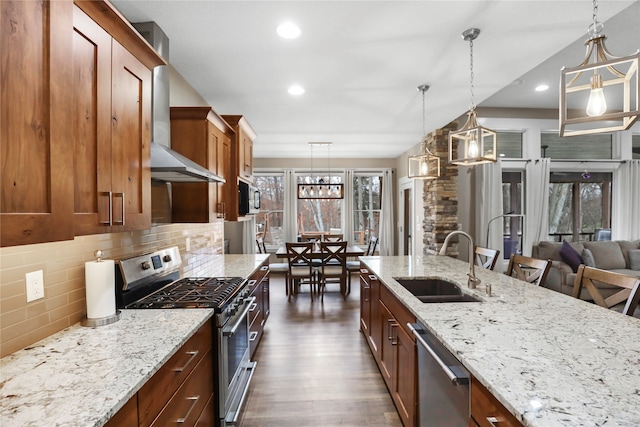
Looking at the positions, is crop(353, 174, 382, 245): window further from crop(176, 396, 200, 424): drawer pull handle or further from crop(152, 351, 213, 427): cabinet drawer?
crop(176, 396, 200, 424): drawer pull handle

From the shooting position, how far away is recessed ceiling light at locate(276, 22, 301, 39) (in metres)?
2.12

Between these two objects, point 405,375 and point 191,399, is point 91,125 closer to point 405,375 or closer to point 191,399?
point 191,399

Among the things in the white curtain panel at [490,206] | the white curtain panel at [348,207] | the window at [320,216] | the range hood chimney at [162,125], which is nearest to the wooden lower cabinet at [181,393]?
the range hood chimney at [162,125]

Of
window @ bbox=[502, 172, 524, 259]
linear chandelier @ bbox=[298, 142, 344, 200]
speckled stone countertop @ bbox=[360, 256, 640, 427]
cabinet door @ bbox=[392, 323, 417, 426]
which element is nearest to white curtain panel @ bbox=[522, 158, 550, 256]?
window @ bbox=[502, 172, 524, 259]

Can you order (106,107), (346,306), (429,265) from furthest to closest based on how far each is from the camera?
1. (346,306)
2. (429,265)
3. (106,107)

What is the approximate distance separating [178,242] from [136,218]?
1240 millimetres

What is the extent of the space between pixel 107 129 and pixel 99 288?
75 cm

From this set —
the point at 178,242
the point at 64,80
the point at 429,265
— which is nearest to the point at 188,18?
the point at 64,80

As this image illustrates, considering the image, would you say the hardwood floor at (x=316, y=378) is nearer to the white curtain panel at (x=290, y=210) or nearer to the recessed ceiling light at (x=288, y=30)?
the recessed ceiling light at (x=288, y=30)

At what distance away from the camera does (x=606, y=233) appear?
17.5 feet

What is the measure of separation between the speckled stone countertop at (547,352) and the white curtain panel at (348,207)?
5288mm

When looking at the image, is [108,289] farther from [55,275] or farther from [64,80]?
[64,80]

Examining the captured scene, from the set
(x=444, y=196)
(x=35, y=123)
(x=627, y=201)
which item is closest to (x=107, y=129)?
(x=35, y=123)

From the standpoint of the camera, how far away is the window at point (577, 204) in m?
5.42
